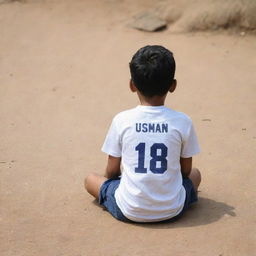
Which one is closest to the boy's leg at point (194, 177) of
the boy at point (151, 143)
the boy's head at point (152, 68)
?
the boy at point (151, 143)

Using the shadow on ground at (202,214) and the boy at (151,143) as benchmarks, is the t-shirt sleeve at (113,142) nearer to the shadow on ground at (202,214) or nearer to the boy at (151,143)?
the boy at (151,143)

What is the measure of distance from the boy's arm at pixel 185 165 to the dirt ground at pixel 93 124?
262mm

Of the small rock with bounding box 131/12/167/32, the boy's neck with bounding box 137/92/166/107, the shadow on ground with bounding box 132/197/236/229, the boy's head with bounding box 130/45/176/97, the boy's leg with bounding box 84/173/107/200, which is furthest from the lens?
the small rock with bounding box 131/12/167/32

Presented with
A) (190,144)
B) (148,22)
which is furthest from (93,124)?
(148,22)

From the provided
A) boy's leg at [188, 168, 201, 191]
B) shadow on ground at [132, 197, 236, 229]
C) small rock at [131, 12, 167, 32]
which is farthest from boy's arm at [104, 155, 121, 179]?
small rock at [131, 12, 167, 32]

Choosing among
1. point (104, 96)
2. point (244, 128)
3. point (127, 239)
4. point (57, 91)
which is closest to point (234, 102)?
point (244, 128)

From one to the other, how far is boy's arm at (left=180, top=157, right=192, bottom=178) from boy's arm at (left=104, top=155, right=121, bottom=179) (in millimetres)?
386

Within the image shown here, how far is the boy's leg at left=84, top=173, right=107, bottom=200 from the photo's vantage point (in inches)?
142

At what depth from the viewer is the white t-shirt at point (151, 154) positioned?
3.23m

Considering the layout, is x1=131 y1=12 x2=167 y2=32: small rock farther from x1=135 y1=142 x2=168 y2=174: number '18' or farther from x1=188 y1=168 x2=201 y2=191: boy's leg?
x1=135 y1=142 x2=168 y2=174: number '18'

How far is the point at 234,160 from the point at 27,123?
1970 millimetres

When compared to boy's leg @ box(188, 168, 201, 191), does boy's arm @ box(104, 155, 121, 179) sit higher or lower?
higher

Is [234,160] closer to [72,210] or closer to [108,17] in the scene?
[72,210]

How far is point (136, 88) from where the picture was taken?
327 centimetres
